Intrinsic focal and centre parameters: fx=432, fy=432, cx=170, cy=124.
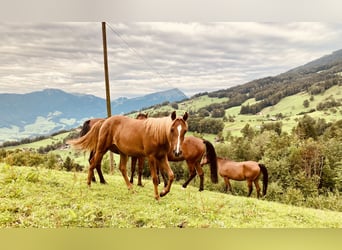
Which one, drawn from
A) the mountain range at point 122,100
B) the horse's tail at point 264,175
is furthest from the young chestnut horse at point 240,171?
the mountain range at point 122,100

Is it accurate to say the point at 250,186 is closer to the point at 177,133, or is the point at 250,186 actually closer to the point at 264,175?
the point at 264,175

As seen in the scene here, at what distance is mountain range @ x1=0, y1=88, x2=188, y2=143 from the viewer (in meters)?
5.69

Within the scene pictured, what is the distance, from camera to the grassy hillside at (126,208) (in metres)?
5.03

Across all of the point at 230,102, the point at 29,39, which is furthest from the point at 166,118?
the point at 29,39

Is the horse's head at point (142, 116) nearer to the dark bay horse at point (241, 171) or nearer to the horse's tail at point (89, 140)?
the horse's tail at point (89, 140)

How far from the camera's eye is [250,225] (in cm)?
507

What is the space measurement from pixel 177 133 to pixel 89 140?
1266 millimetres

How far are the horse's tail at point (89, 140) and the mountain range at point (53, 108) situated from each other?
0.22 meters

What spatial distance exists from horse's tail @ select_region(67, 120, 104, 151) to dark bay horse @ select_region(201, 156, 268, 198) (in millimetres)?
1401

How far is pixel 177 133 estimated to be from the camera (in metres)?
A: 4.91

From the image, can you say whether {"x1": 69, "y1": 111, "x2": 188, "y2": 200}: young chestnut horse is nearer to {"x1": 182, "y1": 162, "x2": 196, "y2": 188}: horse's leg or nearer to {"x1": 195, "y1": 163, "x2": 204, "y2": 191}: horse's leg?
{"x1": 182, "y1": 162, "x2": 196, "y2": 188}: horse's leg

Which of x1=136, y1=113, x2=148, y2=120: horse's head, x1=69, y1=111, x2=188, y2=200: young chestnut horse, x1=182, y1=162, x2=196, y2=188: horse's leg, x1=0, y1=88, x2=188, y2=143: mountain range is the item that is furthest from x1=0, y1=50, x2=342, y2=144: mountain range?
x1=182, y1=162, x2=196, y2=188: horse's leg

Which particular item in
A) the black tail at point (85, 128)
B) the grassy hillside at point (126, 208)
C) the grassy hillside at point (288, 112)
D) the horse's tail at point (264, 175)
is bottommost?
the grassy hillside at point (126, 208)
